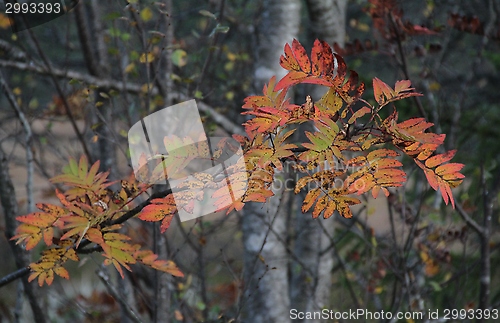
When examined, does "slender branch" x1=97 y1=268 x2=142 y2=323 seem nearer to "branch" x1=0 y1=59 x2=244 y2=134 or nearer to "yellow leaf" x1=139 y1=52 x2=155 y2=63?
"yellow leaf" x1=139 y1=52 x2=155 y2=63

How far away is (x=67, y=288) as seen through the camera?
6020 mm

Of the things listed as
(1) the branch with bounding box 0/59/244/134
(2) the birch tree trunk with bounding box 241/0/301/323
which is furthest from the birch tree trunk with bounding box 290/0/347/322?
(1) the branch with bounding box 0/59/244/134

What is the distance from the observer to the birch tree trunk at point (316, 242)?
88.0 inches

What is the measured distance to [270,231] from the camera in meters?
2.13

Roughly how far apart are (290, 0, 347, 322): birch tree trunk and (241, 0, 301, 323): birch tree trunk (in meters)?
0.13

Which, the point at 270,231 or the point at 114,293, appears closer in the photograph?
the point at 114,293

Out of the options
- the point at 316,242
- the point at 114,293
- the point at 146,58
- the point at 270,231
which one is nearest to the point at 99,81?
the point at 146,58

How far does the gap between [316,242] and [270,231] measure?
0.43 m

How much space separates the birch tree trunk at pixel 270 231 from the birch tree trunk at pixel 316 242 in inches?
4.9

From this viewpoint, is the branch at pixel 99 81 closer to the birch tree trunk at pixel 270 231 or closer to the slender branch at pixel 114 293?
the birch tree trunk at pixel 270 231

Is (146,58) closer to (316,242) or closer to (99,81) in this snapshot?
(99,81)

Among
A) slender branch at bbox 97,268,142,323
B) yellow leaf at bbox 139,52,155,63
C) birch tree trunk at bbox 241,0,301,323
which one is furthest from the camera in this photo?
birch tree trunk at bbox 241,0,301,323

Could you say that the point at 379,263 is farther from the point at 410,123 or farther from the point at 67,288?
the point at 67,288

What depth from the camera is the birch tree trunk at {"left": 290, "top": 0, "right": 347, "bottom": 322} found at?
88.0 inches
